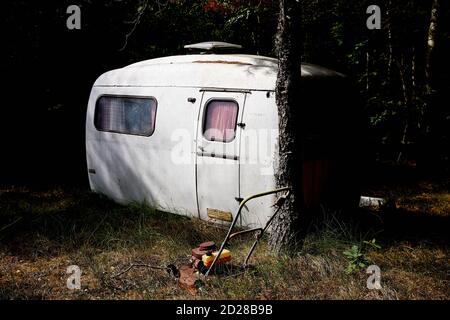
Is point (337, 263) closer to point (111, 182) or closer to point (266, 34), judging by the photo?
point (111, 182)

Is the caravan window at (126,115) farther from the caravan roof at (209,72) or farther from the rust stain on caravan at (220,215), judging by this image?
the rust stain on caravan at (220,215)

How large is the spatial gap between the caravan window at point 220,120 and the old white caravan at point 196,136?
0.6 inches

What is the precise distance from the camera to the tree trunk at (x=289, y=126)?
520 centimetres

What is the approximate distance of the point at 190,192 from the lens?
23.1ft

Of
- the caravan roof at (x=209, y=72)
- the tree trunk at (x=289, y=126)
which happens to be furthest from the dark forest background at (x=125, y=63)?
the tree trunk at (x=289, y=126)

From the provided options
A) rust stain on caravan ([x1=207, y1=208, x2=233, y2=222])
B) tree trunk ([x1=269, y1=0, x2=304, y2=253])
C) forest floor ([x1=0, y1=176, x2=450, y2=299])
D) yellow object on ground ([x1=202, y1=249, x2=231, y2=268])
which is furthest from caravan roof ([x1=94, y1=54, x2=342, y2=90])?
yellow object on ground ([x1=202, y1=249, x2=231, y2=268])

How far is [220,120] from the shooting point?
6.73m

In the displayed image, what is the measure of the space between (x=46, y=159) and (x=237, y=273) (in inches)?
303

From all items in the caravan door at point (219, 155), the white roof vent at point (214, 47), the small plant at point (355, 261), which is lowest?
the small plant at point (355, 261)

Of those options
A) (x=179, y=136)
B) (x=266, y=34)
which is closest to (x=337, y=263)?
(x=179, y=136)

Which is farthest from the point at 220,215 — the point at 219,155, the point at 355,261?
the point at 355,261

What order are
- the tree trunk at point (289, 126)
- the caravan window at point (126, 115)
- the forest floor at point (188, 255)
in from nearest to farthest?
the forest floor at point (188, 255) < the tree trunk at point (289, 126) < the caravan window at point (126, 115)

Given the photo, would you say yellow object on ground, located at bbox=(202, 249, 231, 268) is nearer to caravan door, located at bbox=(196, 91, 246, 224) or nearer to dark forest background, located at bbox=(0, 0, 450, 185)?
caravan door, located at bbox=(196, 91, 246, 224)

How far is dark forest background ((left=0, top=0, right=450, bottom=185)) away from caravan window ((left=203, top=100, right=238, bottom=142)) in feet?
12.7
